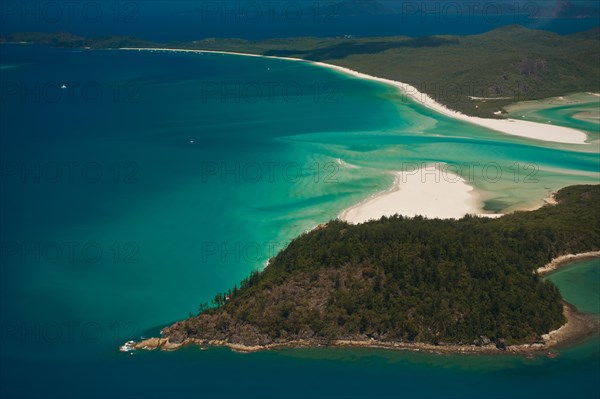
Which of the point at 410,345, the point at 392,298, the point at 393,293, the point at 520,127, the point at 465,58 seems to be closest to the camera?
the point at 410,345

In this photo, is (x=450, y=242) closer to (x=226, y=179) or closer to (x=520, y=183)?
(x=520, y=183)

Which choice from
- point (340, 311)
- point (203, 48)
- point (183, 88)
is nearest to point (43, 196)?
point (340, 311)

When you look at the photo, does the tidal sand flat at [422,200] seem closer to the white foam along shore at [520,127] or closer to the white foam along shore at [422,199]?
the white foam along shore at [422,199]

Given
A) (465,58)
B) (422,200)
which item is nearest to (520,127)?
(422,200)

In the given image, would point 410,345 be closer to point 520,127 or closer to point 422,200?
point 422,200

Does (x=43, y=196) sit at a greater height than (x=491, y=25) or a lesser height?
lesser

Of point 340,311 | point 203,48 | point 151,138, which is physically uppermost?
point 203,48
